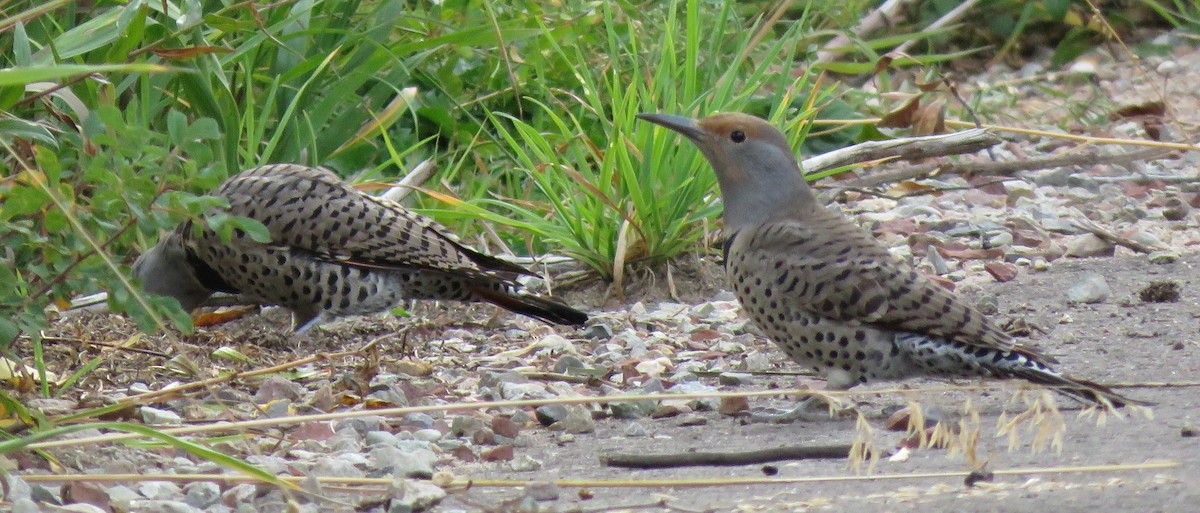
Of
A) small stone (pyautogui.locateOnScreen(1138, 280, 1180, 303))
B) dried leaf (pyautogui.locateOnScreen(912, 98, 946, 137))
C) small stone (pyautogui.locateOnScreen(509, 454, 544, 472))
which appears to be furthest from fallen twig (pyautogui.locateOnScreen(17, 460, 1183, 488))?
dried leaf (pyautogui.locateOnScreen(912, 98, 946, 137))

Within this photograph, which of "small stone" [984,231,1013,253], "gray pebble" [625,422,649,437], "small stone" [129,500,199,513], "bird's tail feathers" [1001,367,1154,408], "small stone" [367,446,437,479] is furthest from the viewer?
"small stone" [984,231,1013,253]

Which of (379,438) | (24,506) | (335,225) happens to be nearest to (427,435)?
(379,438)

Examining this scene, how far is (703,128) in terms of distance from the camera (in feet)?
14.8

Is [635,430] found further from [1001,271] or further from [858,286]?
[1001,271]

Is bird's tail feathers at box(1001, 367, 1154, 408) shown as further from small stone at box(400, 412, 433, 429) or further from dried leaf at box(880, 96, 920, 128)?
dried leaf at box(880, 96, 920, 128)

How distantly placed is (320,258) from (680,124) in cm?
135

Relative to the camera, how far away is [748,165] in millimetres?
4434

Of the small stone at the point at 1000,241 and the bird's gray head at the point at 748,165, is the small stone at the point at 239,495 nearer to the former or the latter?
the bird's gray head at the point at 748,165

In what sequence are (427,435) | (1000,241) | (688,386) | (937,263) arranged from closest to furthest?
(427,435)
(688,386)
(937,263)
(1000,241)

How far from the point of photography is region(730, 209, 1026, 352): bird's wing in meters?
3.84

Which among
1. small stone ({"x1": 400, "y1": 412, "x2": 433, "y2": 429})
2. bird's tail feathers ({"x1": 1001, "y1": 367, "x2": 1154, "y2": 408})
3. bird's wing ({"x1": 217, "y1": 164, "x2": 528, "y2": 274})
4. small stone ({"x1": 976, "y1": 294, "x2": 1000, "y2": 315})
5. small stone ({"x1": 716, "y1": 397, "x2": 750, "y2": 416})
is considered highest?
small stone ({"x1": 976, "y1": 294, "x2": 1000, "y2": 315})

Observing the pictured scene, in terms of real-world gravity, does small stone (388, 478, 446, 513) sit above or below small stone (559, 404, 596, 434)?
below

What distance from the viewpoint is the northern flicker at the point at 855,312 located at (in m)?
3.82

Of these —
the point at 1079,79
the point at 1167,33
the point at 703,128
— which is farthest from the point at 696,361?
the point at 1167,33
